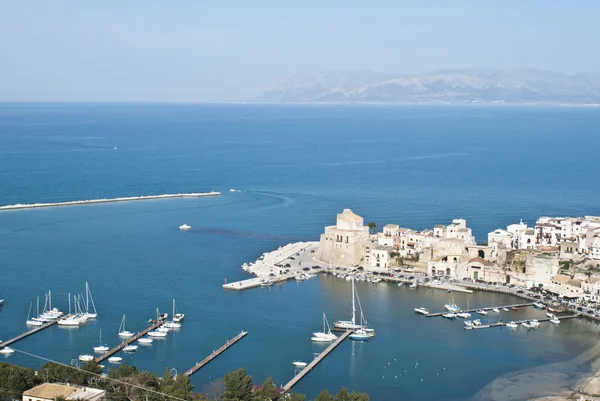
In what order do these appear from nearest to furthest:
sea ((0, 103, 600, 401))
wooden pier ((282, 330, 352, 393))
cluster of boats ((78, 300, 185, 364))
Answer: wooden pier ((282, 330, 352, 393)), cluster of boats ((78, 300, 185, 364)), sea ((0, 103, 600, 401))

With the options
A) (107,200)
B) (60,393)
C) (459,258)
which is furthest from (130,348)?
(107,200)

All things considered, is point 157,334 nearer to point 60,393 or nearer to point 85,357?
point 85,357

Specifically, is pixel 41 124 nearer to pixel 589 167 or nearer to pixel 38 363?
pixel 589 167

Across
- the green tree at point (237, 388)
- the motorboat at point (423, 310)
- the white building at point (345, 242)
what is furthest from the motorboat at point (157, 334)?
the white building at point (345, 242)

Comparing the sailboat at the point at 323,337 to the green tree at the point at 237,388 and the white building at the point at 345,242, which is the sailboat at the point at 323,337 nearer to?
the green tree at the point at 237,388

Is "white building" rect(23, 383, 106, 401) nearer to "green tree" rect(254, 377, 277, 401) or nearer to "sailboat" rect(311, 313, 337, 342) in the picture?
"green tree" rect(254, 377, 277, 401)

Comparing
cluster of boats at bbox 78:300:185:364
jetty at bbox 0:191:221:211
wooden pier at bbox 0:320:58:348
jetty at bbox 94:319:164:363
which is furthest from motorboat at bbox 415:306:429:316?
jetty at bbox 0:191:221:211
